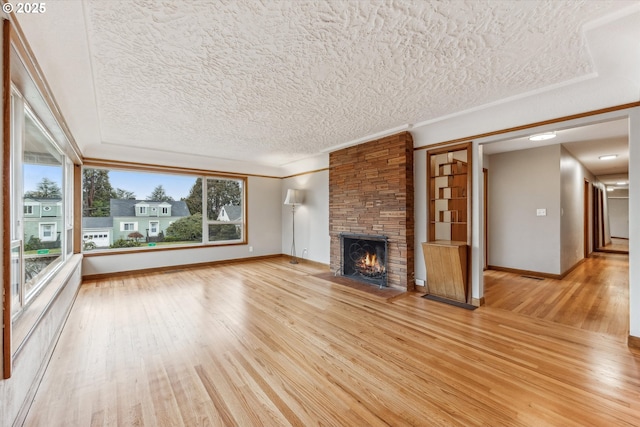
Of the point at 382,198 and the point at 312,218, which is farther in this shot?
the point at 312,218

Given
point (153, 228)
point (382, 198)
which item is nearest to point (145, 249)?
point (153, 228)

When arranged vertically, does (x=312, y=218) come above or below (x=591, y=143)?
below

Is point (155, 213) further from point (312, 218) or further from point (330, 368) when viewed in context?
point (330, 368)

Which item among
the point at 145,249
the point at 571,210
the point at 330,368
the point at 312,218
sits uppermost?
the point at 571,210

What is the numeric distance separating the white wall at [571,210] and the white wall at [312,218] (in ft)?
14.0

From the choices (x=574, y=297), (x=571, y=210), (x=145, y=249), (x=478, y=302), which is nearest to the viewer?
(x=478, y=302)

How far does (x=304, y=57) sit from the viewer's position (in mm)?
2061

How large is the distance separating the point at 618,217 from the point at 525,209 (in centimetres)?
1113

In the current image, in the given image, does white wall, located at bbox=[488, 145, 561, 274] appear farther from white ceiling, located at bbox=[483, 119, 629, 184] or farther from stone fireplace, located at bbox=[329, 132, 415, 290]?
stone fireplace, located at bbox=[329, 132, 415, 290]

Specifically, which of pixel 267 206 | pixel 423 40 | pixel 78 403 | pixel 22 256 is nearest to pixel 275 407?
pixel 78 403

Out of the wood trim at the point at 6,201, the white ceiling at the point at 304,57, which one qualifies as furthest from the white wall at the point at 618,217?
the wood trim at the point at 6,201

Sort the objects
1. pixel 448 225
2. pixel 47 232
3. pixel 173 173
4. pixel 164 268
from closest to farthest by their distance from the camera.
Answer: pixel 47 232 → pixel 448 225 → pixel 164 268 → pixel 173 173

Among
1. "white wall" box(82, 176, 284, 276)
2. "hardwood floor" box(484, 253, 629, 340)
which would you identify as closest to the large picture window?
"white wall" box(82, 176, 284, 276)

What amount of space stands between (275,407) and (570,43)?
3178 mm
